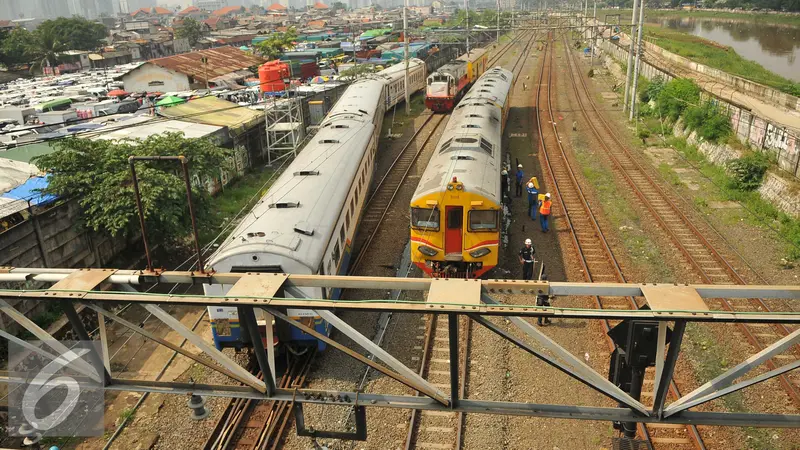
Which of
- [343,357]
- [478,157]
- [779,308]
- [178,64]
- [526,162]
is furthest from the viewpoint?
[178,64]

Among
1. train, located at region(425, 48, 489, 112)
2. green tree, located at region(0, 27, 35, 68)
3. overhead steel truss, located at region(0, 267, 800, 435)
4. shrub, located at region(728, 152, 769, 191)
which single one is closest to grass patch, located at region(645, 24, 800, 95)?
shrub, located at region(728, 152, 769, 191)

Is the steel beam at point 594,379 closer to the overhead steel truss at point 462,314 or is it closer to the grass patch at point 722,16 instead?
the overhead steel truss at point 462,314

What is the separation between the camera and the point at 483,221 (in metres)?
14.2

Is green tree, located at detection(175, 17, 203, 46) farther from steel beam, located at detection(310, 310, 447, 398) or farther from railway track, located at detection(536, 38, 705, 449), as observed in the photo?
steel beam, located at detection(310, 310, 447, 398)

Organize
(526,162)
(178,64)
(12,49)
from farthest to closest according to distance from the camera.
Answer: (12,49), (178,64), (526,162)

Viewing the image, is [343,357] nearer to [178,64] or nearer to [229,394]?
[229,394]

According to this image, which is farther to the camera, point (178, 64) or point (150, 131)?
point (178, 64)

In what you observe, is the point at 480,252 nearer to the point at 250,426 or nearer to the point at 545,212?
the point at 545,212

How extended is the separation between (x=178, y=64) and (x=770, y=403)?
4894 cm

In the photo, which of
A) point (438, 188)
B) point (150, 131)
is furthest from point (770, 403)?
point (150, 131)

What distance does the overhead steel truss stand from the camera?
5.18 meters

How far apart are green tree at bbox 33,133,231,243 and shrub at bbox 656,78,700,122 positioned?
1014 inches

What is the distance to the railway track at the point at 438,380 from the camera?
9914 millimetres

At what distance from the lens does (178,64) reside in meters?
48.6
